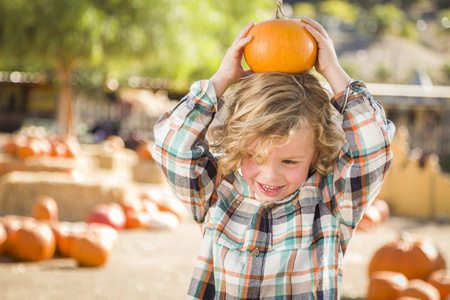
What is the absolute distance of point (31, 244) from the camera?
557 cm

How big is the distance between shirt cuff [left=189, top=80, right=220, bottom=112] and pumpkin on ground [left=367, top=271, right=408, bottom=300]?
112 inches

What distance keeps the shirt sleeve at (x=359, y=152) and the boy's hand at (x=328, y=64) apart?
0.13 feet

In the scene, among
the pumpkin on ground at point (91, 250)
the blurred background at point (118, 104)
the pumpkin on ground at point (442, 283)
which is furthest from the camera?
the blurred background at point (118, 104)

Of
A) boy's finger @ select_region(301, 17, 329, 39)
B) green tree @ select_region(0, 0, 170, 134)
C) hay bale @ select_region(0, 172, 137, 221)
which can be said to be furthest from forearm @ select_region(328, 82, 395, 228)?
green tree @ select_region(0, 0, 170, 134)

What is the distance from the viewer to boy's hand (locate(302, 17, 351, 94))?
6.12 ft

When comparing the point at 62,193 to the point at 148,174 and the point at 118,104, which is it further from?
the point at 118,104

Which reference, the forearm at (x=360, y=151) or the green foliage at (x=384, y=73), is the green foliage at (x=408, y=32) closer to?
the green foliage at (x=384, y=73)

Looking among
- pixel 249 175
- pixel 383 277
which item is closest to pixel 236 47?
pixel 249 175

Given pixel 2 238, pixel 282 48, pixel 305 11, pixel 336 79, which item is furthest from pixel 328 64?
pixel 305 11

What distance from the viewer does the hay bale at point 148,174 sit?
39.3 feet

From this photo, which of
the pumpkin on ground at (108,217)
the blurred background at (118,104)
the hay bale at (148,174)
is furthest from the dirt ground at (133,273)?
the hay bale at (148,174)

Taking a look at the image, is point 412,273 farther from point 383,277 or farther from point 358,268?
point 358,268

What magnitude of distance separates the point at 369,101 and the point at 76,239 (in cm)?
445

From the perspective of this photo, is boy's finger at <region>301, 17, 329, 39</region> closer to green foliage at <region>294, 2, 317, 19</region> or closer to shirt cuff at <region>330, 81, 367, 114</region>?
shirt cuff at <region>330, 81, 367, 114</region>
